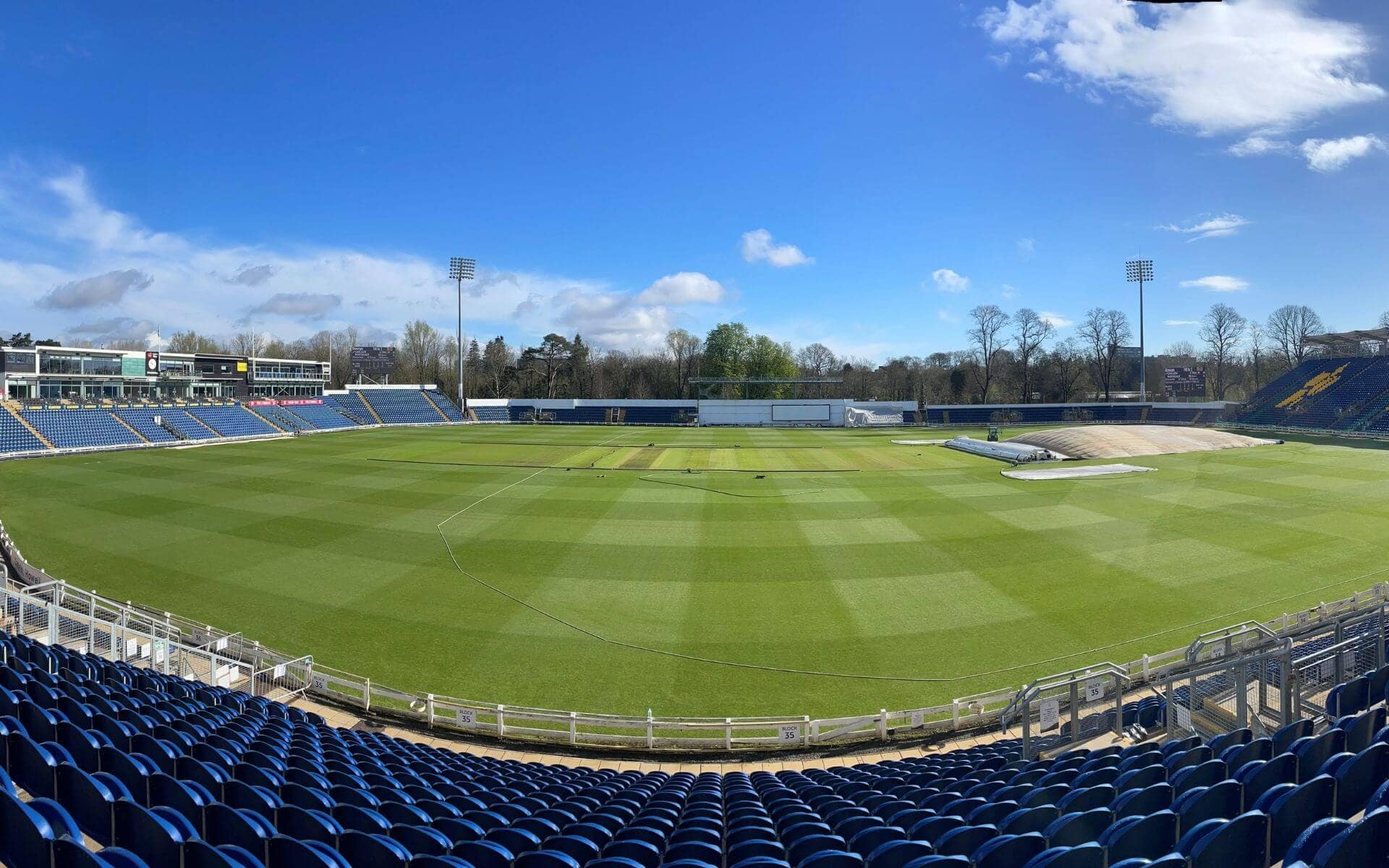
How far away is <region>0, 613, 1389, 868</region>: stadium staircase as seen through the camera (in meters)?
4.10

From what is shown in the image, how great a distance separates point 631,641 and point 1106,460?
144 ft

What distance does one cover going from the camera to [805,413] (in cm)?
9456

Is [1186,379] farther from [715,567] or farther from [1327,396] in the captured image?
[715,567]

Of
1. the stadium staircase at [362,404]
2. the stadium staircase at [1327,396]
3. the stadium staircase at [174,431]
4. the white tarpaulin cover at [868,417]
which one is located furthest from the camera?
the white tarpaulin cover at [868,417]

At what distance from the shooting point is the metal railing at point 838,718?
9.16m

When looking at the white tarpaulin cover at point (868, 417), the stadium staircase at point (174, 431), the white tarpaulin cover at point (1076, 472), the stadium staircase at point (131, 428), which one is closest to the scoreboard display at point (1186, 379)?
the white tarpaulin cover at point (868, 417)

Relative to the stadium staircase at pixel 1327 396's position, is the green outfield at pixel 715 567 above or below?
below

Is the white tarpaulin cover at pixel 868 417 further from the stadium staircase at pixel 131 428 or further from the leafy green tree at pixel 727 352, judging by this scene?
the stadium staircase at pixel 131 428

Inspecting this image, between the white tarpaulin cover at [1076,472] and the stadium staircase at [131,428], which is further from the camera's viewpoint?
the stadium staircase at [131,428]

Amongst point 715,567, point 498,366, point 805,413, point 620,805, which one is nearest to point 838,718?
point 620,805

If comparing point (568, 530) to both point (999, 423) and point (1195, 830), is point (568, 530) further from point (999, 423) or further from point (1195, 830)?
point (999, 423)

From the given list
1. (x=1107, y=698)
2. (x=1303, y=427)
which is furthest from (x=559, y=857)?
(x=1303, y=427)

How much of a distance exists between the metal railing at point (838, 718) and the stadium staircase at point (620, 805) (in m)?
1.44

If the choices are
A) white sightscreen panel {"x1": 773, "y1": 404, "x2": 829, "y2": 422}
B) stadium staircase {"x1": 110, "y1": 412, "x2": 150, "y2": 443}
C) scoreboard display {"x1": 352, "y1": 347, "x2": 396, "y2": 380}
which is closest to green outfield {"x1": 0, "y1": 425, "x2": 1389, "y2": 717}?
stadium staircase {"x1": 110, "y1": 412, "x2": 150, "y2": 443}
